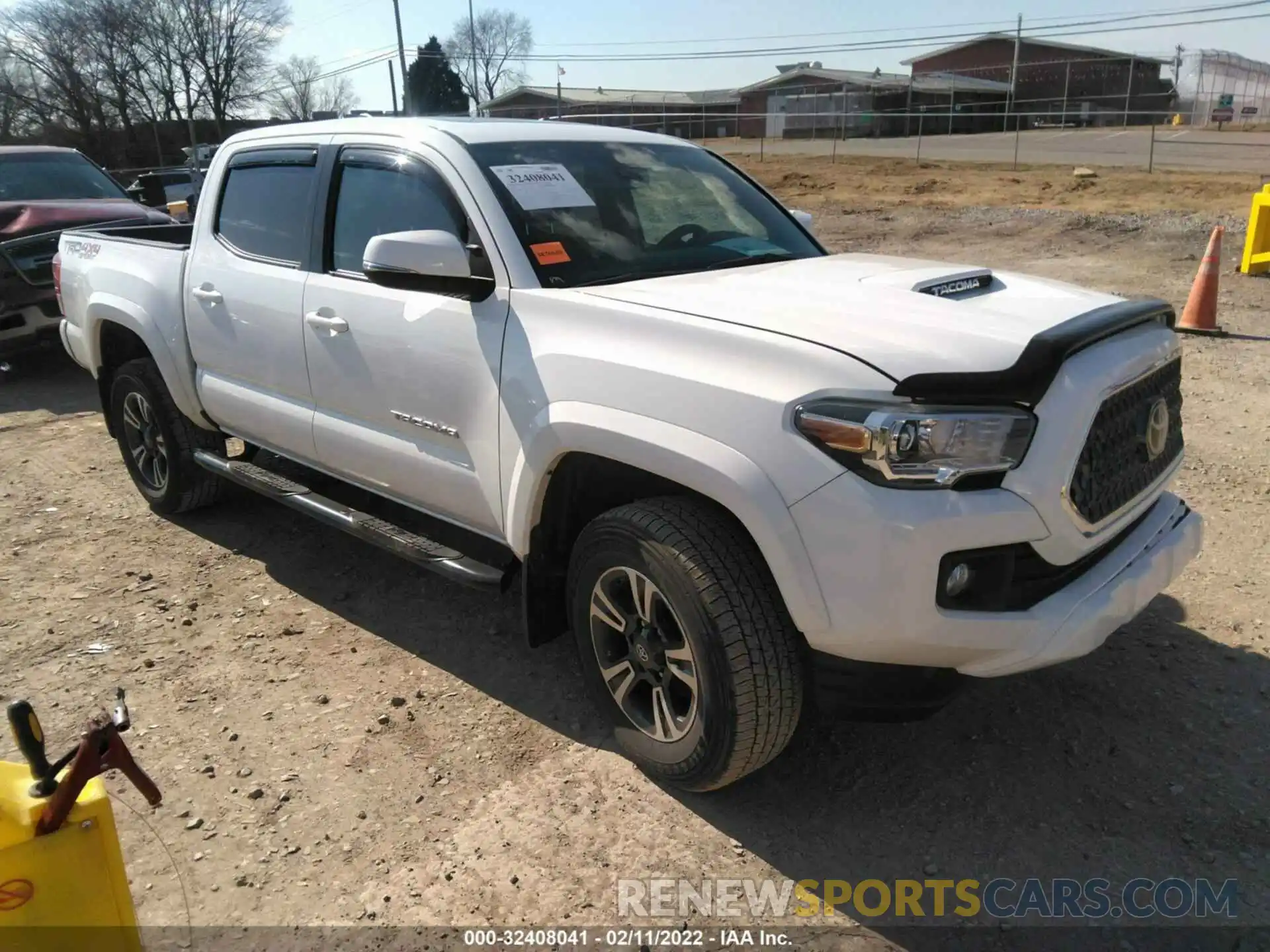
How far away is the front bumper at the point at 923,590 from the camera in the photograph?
2285mm

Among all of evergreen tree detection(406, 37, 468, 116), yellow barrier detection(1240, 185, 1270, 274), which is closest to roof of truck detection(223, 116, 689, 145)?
yellow barrier detection(1240, 185, 1270, 274)

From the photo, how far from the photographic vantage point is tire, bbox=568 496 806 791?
2580mm

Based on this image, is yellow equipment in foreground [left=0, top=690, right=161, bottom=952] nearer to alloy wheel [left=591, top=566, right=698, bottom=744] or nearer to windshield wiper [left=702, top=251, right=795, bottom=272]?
alloy wheel [left=591, top=566, right=698, bottom=744]

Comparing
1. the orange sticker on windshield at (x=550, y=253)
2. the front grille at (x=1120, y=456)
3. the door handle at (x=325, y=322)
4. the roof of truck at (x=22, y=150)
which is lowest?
the front grille at (x=1120, y=456)

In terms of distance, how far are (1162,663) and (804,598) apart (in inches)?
75.5

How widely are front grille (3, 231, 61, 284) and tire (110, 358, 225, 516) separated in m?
3.91

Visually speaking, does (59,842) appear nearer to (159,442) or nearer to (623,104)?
(159,442)

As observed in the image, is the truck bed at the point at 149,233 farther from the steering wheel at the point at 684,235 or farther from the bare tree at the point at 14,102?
the bare tree at the point at 14,102

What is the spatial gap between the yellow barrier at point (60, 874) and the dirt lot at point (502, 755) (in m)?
0.81

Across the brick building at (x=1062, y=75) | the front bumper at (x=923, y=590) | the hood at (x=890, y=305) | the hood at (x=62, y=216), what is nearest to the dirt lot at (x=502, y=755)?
the front bumper at (x=923, y=590)

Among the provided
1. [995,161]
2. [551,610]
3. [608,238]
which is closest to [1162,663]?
[551,610]

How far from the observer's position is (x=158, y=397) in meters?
4.98

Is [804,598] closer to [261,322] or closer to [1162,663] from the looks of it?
[1162,663]

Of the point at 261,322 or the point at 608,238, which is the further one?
the point at 261,322
